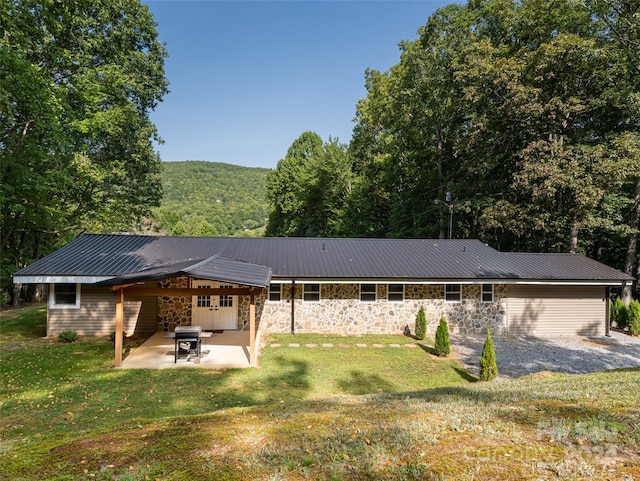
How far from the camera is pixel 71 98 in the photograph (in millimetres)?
15383

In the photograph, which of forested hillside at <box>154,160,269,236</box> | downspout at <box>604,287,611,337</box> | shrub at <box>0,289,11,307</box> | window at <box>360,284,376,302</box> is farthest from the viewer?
forested hillside at <box>154,160,269,236</box>

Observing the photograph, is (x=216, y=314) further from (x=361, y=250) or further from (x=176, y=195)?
(x=176, y=195)

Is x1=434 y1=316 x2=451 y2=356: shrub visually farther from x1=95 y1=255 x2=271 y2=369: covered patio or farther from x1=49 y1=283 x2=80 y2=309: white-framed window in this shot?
x1=49 y1=283 x2=80 y2=309: white-framed window

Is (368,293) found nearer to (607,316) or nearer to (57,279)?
(607,316)

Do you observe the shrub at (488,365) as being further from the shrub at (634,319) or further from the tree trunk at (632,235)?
the tree trunk at (632,235)

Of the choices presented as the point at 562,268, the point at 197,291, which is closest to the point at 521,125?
the point at 562,268

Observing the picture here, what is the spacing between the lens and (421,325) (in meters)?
11.9

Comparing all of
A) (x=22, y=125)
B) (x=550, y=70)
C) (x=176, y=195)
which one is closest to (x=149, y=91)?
(x=22, y=125)

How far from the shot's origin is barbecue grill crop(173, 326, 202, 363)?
29.2 feet

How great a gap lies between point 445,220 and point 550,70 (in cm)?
951

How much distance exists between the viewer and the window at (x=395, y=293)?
12.9m

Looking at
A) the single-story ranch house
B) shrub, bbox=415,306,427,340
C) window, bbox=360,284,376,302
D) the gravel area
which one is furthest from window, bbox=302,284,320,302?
the gravel area

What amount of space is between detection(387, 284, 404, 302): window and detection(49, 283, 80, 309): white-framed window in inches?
437

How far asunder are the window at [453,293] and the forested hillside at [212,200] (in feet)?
144
